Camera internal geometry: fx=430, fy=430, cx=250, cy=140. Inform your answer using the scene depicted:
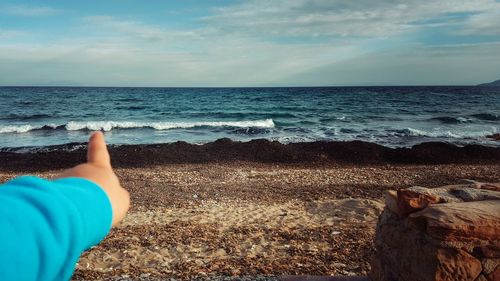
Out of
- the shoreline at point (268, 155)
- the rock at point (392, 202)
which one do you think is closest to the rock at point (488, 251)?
the rock at point (392, 202)

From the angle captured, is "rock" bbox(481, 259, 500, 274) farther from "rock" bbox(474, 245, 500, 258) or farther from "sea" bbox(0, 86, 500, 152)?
"sea" bbox(0, 86, 500, 152)

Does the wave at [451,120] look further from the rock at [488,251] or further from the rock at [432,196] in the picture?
the rock at [488,251]

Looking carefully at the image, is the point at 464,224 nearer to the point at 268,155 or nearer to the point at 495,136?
the point at 268,155

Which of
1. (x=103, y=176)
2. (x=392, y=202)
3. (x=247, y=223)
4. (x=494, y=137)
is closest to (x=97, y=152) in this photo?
(x=103, y=176)

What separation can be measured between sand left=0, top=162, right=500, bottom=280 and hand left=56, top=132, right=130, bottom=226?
3.96 m

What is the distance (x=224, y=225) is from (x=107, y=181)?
20.2 ft

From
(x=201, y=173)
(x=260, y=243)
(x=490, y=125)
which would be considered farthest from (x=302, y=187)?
(x=490, y=125)

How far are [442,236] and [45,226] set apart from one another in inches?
115

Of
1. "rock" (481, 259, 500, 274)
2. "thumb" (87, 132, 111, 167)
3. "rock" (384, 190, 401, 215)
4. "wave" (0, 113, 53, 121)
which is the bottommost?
"wave" (0, 113, 53, 121)

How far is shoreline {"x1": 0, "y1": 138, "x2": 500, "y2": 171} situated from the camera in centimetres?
1473

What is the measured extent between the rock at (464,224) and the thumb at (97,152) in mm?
2673

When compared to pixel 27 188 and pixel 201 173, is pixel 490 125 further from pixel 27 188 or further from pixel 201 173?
pixel 27 188

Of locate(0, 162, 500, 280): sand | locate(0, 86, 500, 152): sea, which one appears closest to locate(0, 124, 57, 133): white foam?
locate(0, 86, 500, 152): sea

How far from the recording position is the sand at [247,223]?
503 centimetres
